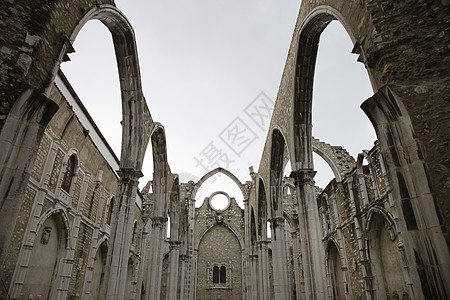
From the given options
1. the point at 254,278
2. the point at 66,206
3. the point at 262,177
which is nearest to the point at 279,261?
the point at 262,177

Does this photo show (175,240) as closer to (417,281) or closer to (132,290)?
(132,290)

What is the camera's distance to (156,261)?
39.7ft

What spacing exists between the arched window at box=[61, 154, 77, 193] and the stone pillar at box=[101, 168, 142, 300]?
3.48 metres

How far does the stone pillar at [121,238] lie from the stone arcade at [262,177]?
0.03 m

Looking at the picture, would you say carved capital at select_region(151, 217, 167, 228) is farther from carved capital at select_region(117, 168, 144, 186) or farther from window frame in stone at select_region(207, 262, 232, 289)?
window frame in stone at select_region(207, 262, 232, 289)

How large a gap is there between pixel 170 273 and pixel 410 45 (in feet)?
47.5

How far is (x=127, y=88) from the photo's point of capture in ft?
29.2

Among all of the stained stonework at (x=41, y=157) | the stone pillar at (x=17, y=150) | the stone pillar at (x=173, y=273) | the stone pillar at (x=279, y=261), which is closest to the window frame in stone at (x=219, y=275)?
the stone pillar at (x=173, y=273)

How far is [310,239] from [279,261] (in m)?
4.87

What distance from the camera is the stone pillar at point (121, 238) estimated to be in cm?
719

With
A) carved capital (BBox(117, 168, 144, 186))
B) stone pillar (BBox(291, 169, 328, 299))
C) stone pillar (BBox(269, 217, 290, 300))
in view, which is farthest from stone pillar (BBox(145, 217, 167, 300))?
stone pillar (BBox(291, 169, 328, 299))

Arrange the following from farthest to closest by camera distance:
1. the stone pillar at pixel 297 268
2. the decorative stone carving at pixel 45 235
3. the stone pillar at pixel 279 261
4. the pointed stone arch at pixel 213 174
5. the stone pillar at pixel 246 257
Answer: the pointed stone arch at pixel 213 174 → the stone pillar at pixel 246 257 → the stone pillar at pixel 297 268 → the stone pillar at pixel 279 261 → the decorative stone carving at pixel 45 235

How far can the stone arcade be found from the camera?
134 inches

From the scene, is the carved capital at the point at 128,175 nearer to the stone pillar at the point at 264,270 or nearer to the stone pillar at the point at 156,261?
the stone pillar at the point at 156,261
